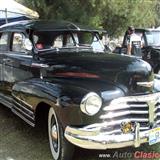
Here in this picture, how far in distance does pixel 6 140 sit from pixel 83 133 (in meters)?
2.02

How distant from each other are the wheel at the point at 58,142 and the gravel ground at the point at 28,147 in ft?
0.85

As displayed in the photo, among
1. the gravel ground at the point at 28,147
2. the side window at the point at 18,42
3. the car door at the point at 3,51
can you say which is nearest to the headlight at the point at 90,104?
the gravel ground at the point at 28,147

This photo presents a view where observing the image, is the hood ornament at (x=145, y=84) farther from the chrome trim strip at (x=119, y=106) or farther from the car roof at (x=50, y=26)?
the car roof at (x=50, y=26)

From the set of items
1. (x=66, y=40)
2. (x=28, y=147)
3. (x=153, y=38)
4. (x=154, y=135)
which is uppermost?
(x=66, y=40)

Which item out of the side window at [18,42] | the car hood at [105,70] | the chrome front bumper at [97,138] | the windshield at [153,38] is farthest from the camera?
the windshield at [153,38]

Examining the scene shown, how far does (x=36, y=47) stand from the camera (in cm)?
614

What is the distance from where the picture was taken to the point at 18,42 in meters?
6.83

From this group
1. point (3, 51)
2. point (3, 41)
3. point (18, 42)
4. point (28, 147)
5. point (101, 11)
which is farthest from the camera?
point (101, 11)

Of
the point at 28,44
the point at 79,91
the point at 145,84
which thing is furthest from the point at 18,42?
the point at 145,84

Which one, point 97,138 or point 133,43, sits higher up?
point 133,43

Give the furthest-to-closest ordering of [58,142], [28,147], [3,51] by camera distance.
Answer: [3,51] < [28,147] < [58,142]

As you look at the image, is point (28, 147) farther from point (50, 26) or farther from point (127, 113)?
point (50, 26)

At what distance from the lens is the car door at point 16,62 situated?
6.20 metres

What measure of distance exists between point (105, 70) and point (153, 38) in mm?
8605
